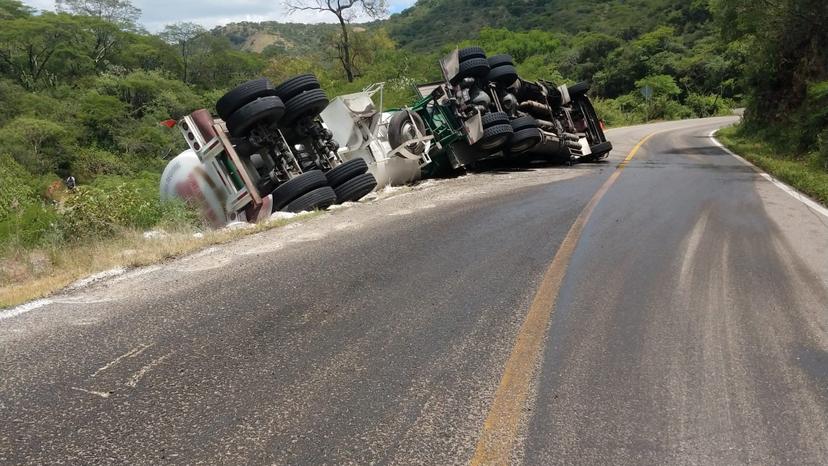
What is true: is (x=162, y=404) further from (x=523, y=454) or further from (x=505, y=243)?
(x=505, y=243)

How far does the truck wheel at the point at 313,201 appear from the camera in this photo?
991cm

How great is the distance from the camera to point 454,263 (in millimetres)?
6215

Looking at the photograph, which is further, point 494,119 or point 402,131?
point 494,119

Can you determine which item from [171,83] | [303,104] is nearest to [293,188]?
[303,104]

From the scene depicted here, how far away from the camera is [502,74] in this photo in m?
15.0

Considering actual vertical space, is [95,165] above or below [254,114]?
above

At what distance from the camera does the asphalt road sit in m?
3.00

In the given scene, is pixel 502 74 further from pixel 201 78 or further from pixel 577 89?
pixel 201 78

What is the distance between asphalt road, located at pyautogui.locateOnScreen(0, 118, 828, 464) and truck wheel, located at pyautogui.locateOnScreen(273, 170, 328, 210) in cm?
261

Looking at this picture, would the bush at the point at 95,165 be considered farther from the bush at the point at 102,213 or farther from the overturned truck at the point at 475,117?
the bush at the point at 102,213

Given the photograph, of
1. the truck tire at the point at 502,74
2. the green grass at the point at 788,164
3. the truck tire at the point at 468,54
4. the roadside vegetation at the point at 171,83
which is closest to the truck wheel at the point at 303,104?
the roadside vegetation at the point at 171,83

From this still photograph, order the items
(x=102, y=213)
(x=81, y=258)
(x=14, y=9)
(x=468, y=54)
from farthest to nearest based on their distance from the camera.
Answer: (x=14, y=9)
(x=468, y=54)
(x=102, y=213)
(x=81, y=258)

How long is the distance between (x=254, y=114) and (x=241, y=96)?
427 millimetres

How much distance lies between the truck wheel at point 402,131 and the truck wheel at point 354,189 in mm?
2405
